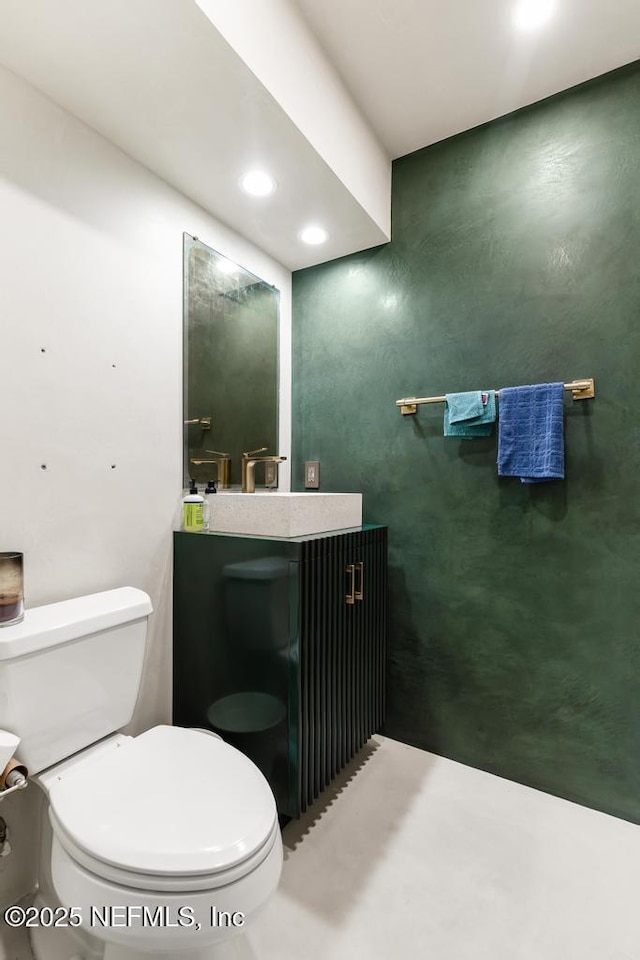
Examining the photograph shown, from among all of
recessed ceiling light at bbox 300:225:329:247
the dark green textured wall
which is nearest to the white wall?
recessed ceiling light at bbox 300:225:329:247

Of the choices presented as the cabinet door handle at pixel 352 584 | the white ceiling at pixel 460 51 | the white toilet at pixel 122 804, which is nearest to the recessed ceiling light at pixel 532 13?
the white ceiling at pixel 460 51

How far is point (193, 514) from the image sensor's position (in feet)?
5.44

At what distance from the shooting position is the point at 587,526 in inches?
62.2

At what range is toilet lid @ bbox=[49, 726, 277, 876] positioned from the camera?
84cm

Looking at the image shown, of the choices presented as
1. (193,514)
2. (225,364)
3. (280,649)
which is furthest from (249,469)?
(280,649)

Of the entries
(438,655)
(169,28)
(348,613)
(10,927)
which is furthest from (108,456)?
(438,655)

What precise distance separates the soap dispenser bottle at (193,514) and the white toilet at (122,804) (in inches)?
13.2

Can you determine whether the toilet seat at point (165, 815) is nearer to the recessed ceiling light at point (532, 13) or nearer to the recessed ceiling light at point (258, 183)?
the recessed ceiling light at point (258, 183)

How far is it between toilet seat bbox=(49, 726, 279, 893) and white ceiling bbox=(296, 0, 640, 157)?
2182 mm

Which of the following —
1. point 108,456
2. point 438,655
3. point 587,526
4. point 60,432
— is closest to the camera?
point 60,432

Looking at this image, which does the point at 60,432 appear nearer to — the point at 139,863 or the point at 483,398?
the point at 139,863

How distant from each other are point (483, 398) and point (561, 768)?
1393 mm

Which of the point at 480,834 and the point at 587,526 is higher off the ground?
the point at 587,526

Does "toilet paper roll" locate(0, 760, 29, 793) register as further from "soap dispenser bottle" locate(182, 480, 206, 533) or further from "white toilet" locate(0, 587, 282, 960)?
"soap dispenser bottle" locate(182, 480, 206, 533)
